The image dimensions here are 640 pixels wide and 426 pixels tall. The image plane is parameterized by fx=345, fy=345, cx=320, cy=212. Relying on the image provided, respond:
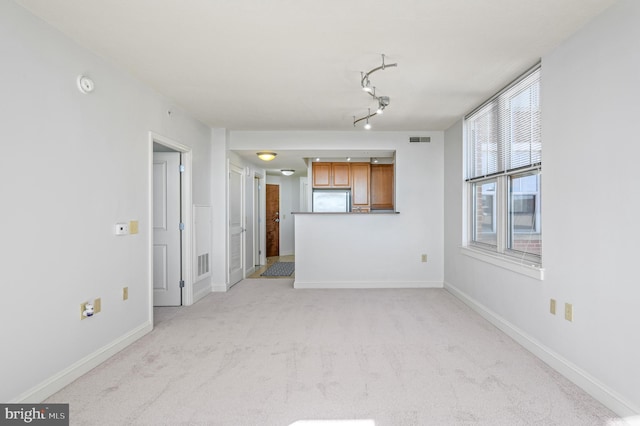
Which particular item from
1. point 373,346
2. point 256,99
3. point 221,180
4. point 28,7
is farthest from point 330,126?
point 28,7

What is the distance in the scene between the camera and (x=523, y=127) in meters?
3.14

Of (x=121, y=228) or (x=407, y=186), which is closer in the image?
(x=121, y=228)

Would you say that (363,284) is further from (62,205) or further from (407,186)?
(62,205)

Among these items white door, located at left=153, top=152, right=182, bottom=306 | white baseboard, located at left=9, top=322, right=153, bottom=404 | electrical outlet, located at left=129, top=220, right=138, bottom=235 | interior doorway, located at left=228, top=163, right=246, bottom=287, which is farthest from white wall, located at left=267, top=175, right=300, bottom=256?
white baseboard, located at left=9, top=322, right=153, bottom=404

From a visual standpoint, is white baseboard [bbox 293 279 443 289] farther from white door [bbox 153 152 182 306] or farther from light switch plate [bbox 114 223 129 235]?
light switch plate [bbox 114 223 129 235]

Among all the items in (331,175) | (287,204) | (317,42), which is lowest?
(287,204)

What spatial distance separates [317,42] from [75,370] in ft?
9.48

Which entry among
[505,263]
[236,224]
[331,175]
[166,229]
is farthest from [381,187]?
→ [166,229]

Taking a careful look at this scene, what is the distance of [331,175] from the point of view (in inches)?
278

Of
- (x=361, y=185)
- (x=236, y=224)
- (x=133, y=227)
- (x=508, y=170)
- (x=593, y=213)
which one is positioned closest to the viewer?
(x=593, y=213)

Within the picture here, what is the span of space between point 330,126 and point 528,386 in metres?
3.81

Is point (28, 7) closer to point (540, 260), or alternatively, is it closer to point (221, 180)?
point (221, 180)

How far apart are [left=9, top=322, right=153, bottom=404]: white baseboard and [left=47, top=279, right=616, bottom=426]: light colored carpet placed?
0.06m
